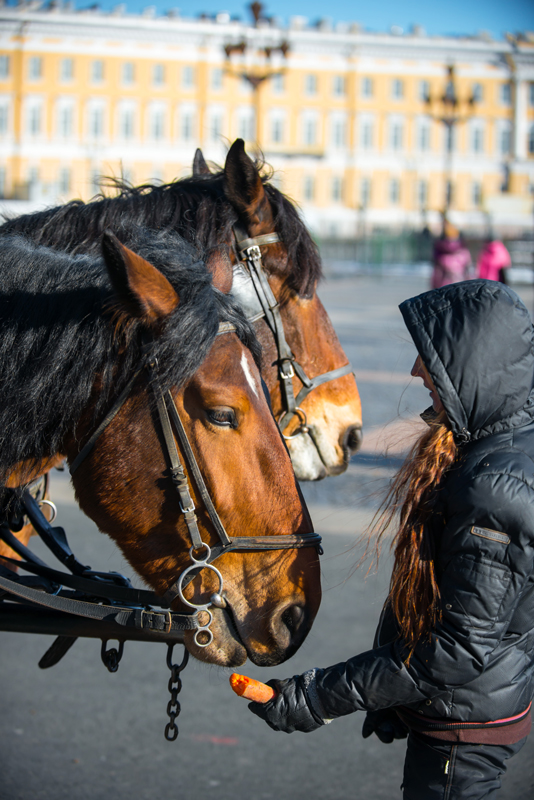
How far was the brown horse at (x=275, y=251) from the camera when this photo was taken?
257cm

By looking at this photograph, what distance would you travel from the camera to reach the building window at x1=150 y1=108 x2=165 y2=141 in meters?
53.4

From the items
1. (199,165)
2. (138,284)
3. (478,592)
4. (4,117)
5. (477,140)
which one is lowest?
(478,592)

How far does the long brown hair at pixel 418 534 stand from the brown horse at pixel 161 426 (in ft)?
0.74

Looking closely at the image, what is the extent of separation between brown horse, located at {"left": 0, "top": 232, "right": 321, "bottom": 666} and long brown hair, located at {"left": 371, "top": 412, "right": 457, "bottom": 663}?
0.74 ft

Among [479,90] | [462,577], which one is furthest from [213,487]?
[479,90]

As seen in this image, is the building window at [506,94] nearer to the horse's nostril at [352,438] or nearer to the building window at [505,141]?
the building window at [505,141]

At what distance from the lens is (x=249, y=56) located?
170 ft

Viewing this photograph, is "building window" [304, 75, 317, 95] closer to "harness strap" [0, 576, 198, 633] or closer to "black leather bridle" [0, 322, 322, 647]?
"black leather bridle" [0, 322, 322, 647]

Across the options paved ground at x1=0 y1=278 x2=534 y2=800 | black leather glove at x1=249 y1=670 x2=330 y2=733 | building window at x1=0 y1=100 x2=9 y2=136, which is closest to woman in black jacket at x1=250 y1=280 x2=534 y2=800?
black leather glove at x1=249 y1=670 x2=330 y2=733

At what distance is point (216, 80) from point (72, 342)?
5756 centimetres

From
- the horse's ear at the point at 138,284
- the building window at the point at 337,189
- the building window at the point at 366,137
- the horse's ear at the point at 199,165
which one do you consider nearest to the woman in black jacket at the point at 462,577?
the horse's ear at the point at 138,284

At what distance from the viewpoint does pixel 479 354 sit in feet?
5.48

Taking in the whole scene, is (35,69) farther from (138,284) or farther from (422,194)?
(138,284)

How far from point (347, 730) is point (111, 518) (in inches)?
74.0
